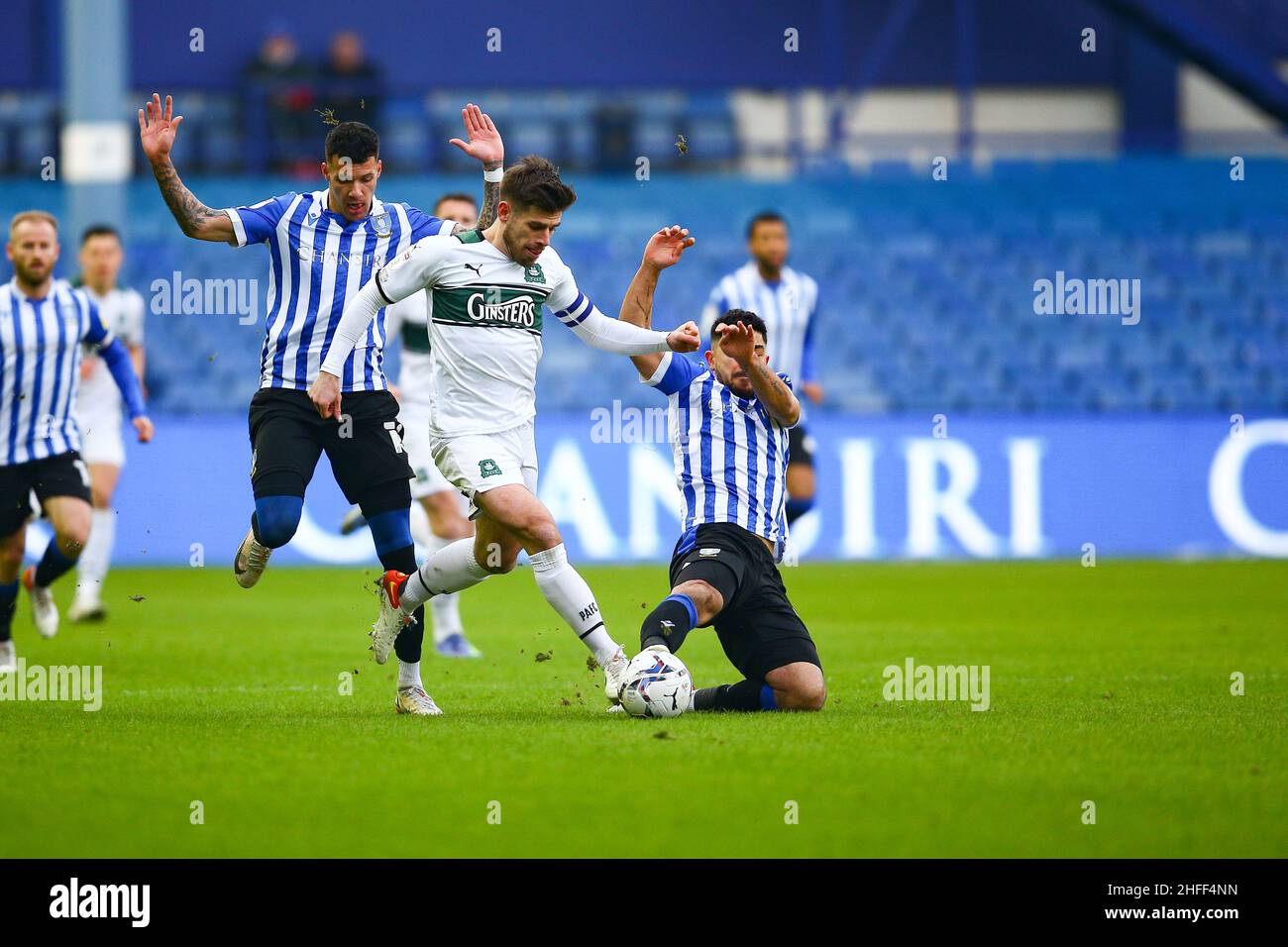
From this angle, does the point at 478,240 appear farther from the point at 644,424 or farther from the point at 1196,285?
the point at 1196,285

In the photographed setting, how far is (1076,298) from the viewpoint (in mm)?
21094

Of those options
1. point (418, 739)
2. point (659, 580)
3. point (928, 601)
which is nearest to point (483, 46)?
point (659, 580)

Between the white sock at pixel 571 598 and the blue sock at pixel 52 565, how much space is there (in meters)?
3.64

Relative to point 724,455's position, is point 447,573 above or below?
below

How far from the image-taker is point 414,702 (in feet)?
22.8

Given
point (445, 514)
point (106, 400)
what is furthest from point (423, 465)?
point (106, 400)

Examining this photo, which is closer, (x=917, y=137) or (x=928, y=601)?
(x=928, y=601)

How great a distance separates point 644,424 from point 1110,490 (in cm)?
465

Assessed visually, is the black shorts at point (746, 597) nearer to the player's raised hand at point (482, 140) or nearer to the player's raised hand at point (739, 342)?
the player's raised hand at point (739, 342)

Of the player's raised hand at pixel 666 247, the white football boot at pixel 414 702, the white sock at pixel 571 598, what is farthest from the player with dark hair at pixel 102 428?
the white sock at pixel 571 598

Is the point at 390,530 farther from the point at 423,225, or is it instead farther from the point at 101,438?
the point at 101,438

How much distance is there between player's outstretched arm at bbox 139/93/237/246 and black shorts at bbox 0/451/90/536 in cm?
245

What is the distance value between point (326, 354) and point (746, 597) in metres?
1.91

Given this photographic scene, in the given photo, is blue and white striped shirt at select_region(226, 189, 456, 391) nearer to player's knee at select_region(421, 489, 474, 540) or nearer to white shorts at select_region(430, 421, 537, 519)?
white shorts at select_region(430, 421, 537, 519)
